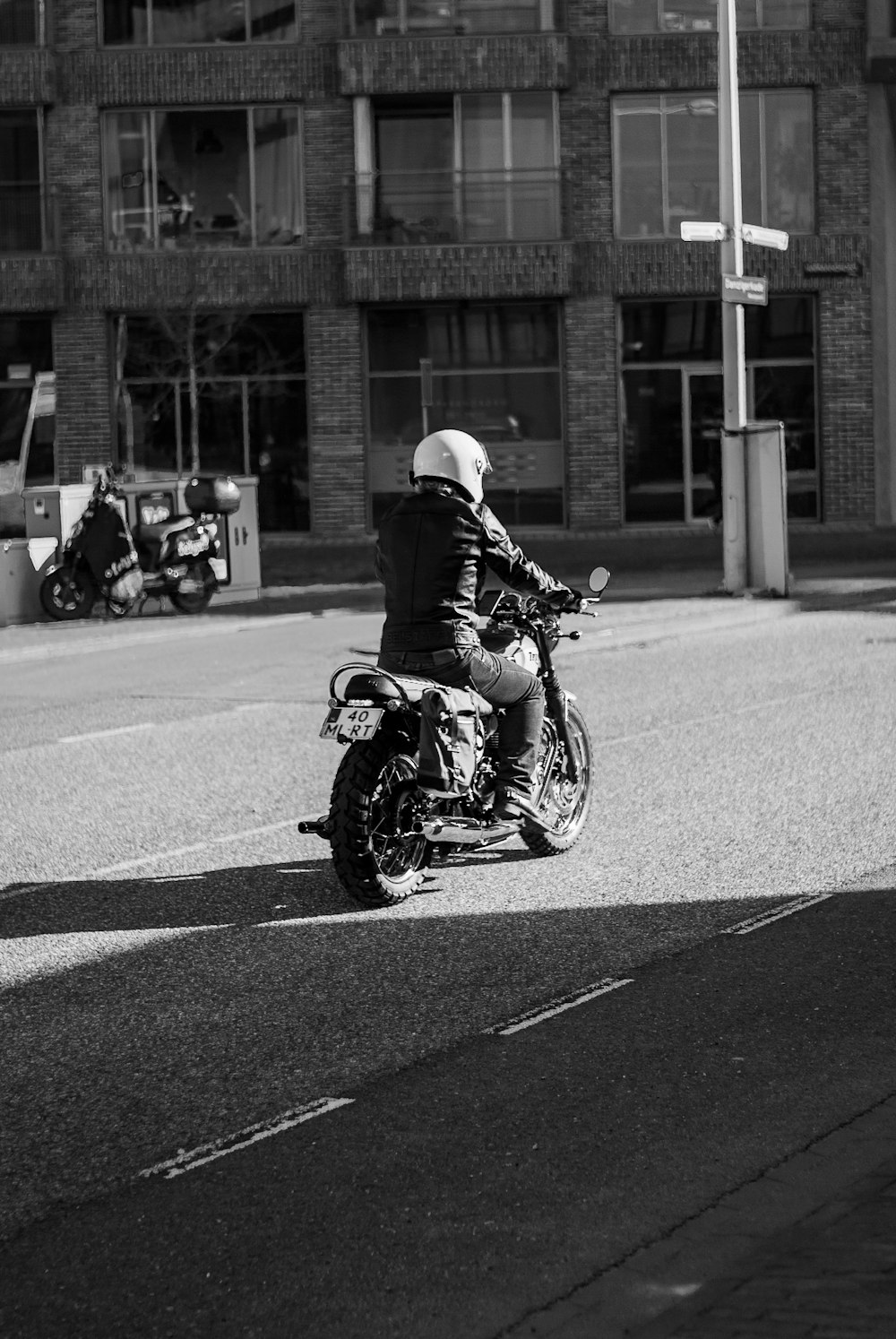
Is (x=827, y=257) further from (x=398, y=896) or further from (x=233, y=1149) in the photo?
(x=233, y=1149)

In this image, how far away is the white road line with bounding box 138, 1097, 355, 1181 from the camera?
4727mm

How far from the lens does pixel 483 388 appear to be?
3331 centimetres

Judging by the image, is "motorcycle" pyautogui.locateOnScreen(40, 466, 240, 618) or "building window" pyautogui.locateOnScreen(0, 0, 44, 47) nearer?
"motorcycle" pyautogui.locateOnScreen(40, 466, 240, 618)

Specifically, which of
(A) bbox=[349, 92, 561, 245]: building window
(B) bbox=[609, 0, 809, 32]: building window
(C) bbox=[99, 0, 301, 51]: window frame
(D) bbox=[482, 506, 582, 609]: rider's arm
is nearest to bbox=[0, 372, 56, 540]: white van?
(C) bbox=[99, 0, 301, 51]: window frame

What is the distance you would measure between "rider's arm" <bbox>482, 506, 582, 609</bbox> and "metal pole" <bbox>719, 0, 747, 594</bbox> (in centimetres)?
1395

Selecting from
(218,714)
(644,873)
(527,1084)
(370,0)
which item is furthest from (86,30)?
(527,1084)

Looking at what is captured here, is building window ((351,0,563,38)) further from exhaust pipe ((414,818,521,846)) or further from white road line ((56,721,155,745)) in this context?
exhaust pipe ((414,818,521,846))

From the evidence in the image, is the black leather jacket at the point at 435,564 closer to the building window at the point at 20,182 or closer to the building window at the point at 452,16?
the building window at the point at 452,16

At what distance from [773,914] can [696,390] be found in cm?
2685

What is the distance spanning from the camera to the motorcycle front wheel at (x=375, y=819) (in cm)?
728

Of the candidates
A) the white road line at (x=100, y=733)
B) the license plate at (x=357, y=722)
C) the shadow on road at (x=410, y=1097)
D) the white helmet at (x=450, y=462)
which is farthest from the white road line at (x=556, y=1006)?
the white road line at (x=100, y=733)

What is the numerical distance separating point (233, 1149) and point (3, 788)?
6.09m

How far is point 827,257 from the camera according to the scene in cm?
3288

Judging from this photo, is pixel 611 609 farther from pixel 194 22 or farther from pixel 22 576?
pixel 194 22
